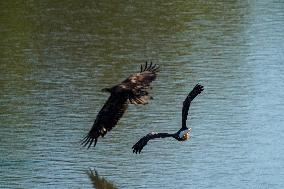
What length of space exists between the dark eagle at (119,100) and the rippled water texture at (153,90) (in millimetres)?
556

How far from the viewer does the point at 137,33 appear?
23.1m

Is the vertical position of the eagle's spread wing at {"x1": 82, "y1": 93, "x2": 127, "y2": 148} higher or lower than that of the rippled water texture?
higher

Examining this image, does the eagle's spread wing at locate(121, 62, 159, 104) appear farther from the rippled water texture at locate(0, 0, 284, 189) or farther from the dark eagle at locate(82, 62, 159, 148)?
the rippled water texture at locate(0, 0, 284, 189)

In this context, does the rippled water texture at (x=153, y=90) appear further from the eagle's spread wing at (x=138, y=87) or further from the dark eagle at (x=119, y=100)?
the eagle's spread wing at (x=138, y=87)

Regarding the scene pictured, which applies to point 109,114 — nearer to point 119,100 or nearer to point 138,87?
point 119,100

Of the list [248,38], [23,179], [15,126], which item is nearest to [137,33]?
[248,38]

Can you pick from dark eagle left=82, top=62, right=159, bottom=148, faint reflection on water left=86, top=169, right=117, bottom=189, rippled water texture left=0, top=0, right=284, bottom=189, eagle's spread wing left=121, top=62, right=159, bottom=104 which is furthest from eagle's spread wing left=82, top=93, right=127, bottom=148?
rippled water texture left=0, top=0, right=284, bottom=189

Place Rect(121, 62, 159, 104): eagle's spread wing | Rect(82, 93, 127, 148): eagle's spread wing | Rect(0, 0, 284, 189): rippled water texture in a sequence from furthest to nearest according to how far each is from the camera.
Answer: Rect(0, 0, 284, 189): rippled water texture → Rect(82, 93, 127, 148): eagle's spread wing → Rect(121, 62, 159, 104): eagle's spread wing

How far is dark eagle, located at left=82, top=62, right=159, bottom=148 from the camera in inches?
569

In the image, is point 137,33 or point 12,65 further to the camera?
point 137,33

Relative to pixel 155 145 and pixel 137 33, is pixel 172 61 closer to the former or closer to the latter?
pixel 137 33

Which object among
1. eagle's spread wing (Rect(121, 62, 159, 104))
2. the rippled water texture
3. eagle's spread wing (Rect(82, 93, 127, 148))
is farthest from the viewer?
the rippled water texture

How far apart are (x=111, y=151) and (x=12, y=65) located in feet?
17.8

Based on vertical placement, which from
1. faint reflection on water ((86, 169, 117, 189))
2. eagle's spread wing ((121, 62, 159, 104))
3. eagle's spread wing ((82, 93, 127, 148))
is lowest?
faint reflection on water ((86, 169, 117, 189))
